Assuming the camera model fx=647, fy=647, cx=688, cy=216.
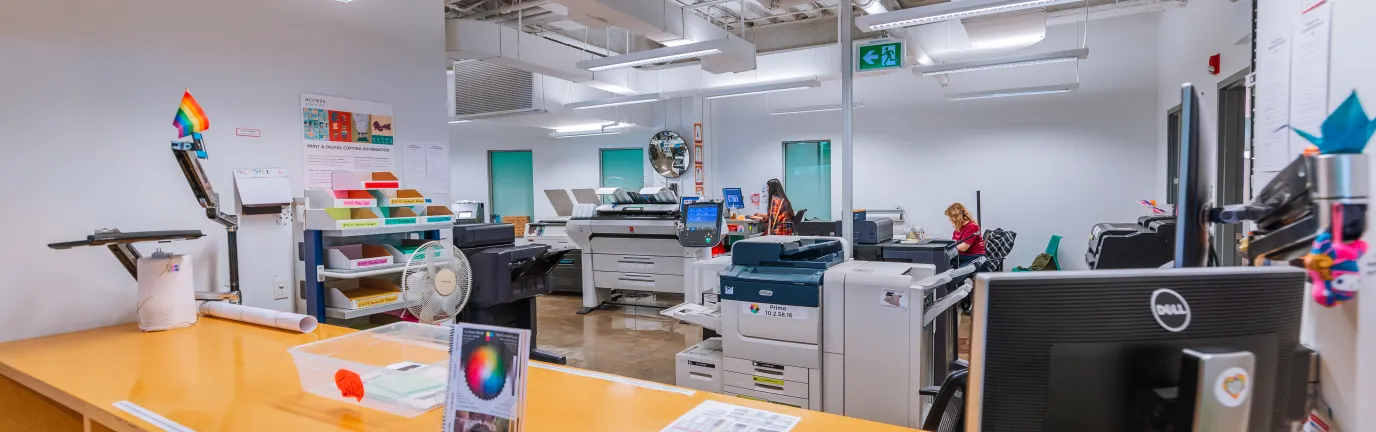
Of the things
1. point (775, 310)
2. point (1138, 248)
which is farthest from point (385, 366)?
point (1138, 248)

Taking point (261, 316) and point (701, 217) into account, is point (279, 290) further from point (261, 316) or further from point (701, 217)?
point (701, 217)

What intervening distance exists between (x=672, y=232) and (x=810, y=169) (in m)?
4.26

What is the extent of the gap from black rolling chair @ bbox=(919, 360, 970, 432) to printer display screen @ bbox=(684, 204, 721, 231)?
3667mm

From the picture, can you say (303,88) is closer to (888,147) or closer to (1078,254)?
(888,147)

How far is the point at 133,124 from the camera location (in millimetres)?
2676

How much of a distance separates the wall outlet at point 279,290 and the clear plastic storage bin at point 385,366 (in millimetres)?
1700

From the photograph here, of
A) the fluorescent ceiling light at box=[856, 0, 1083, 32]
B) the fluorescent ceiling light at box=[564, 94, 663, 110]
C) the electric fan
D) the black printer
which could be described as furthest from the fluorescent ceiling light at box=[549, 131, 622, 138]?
the electric fan

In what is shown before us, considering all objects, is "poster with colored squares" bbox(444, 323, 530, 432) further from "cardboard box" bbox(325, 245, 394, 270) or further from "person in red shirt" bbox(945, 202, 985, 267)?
"person in red shirt" bbox(945, 202, 985, 267)

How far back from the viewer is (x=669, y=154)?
1026 cm

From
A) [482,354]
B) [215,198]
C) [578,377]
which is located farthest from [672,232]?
[482,354]

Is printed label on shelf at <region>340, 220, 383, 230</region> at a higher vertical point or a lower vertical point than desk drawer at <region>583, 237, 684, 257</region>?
higher

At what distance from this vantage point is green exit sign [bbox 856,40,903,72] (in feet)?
21.7

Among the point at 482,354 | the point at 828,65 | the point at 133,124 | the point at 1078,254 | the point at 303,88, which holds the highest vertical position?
the point at 828,65

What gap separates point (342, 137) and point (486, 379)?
277 centimetres
